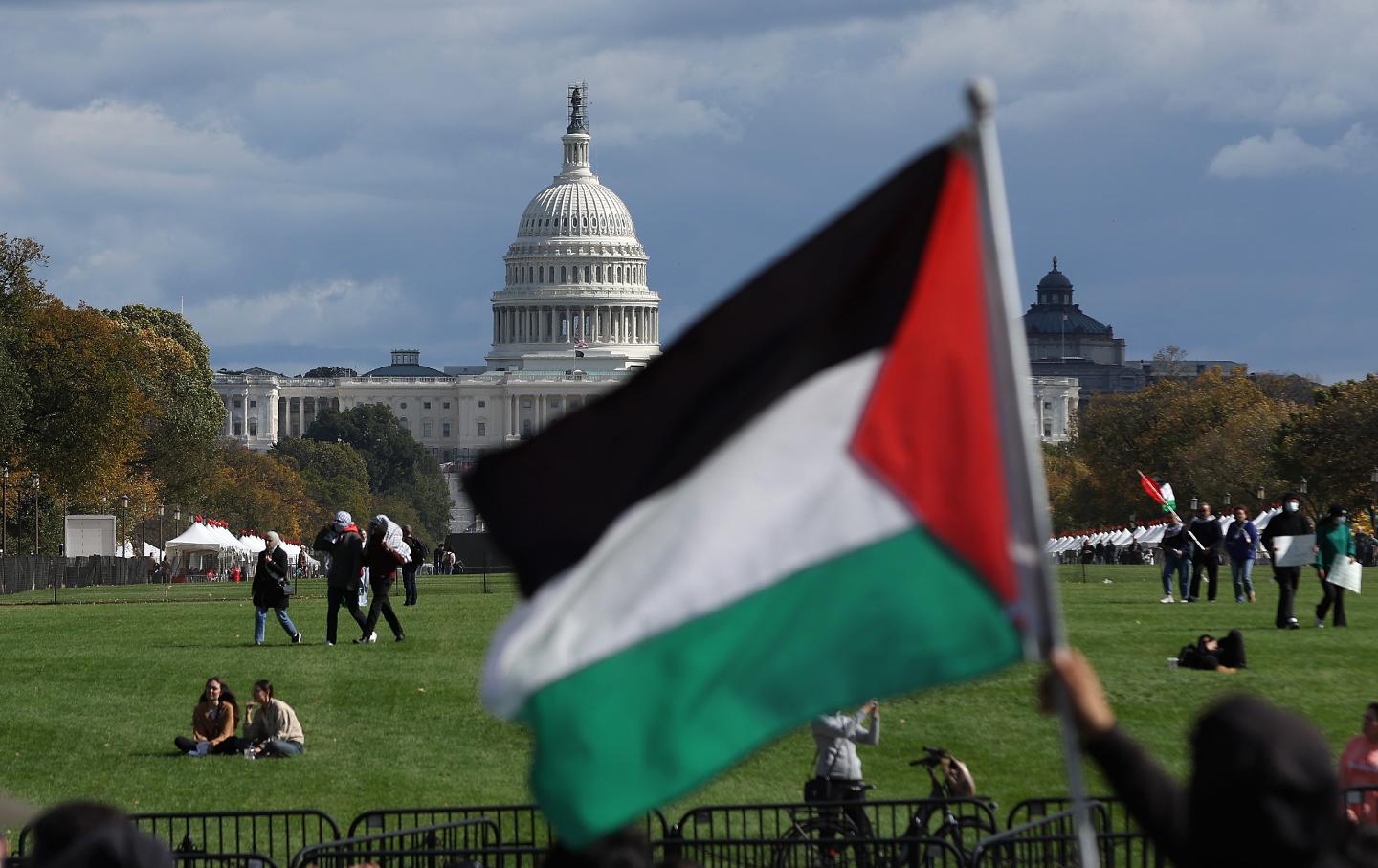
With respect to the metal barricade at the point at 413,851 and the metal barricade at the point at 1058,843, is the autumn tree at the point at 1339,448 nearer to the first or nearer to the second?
the metal barricade at the point at 1058,843

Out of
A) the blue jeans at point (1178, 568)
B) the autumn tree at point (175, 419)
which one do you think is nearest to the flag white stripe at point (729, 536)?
the blue jeans at point (1178, 568)

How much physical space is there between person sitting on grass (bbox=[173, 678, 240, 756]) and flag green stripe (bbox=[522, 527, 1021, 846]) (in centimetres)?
1572

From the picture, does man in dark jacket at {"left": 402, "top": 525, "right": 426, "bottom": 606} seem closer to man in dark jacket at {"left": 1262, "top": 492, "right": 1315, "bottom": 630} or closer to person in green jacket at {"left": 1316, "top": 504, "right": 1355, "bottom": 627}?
man in dark jacket at {"left": 1262, "top": 492, "right": 1315, "bottom": 630}

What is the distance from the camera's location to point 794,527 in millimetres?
5988

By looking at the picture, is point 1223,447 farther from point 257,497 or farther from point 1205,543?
point 1205,543

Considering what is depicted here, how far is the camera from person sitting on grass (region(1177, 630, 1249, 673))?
24.2 m

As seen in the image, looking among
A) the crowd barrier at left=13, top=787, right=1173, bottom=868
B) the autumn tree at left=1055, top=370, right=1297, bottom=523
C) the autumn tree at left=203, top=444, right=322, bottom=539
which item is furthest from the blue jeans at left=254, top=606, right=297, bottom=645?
the autumn tree at left=203, top=444, right=322, bottom=539

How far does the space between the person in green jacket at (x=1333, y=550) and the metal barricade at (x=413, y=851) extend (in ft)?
52.3

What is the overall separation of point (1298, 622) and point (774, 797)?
14.8 meters

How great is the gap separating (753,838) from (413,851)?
198cm

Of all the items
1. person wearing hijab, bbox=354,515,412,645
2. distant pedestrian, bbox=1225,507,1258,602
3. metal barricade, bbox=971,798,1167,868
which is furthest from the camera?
distant pedestrian, bbox=1225,507,1258,602

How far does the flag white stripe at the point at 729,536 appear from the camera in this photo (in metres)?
5.94

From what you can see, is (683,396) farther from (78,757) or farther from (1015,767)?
(78,757)

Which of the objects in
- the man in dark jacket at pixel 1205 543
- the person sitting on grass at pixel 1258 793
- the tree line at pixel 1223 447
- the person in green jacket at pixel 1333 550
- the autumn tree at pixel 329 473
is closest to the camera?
the person sitting on grass at pixel 1258 793
